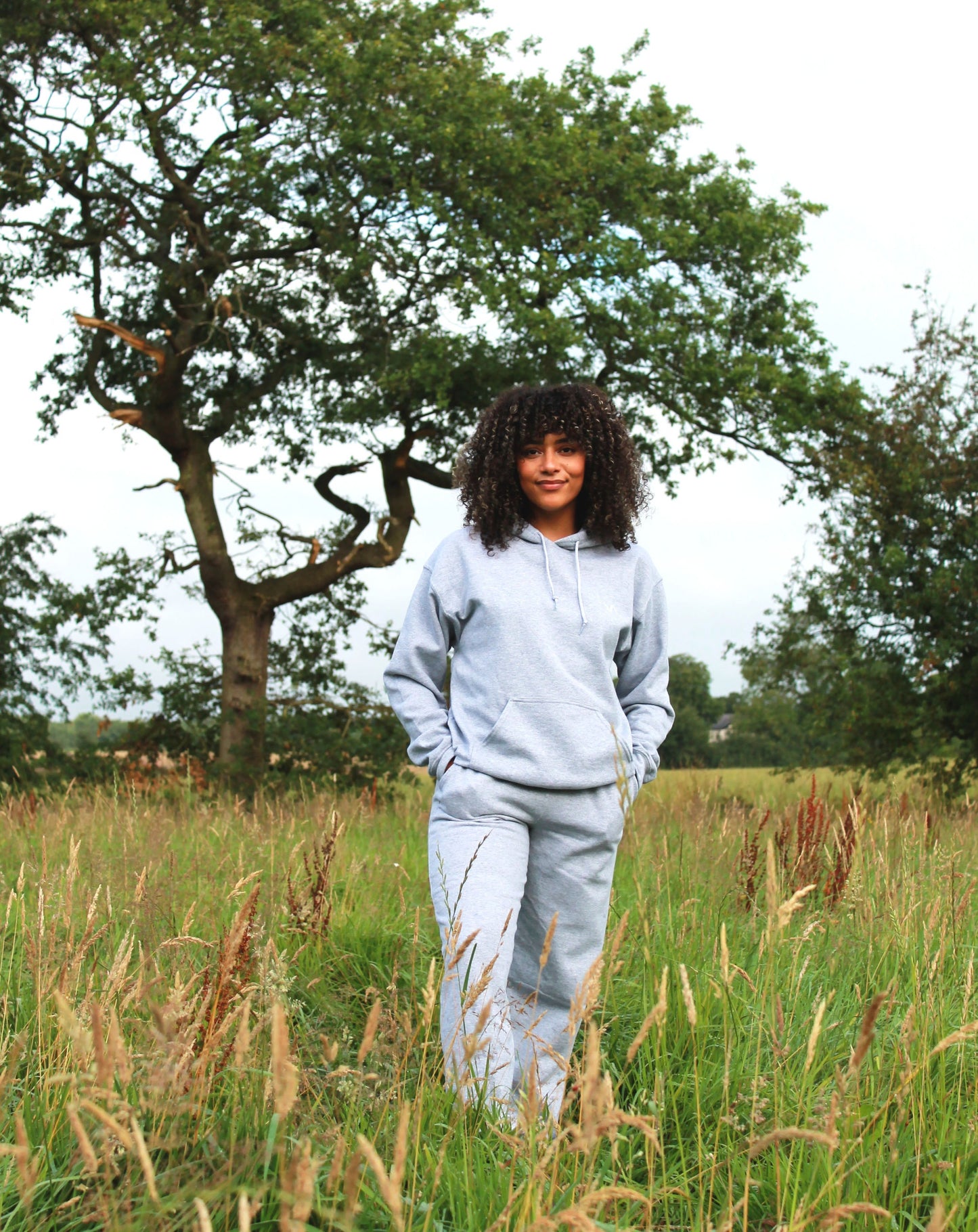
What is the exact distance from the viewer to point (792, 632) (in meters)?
12.4

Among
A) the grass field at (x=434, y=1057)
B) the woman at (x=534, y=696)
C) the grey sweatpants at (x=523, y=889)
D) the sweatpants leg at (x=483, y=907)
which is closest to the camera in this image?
the grass field at (x=434, y=1057)

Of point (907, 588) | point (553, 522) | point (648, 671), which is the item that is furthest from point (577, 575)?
point (907, 588)

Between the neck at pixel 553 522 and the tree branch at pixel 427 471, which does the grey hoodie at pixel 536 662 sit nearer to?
the neck at pixel 553 522

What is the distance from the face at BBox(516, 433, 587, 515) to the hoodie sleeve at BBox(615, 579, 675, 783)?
1.31 feet

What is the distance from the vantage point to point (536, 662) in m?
2.90

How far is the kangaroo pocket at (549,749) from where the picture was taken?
279 cm

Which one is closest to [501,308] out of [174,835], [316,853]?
[174,835]

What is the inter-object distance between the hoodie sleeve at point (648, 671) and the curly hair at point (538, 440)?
0.22 metres

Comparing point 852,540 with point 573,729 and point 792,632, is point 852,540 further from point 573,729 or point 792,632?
point 573,729

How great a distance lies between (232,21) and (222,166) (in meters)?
1.44

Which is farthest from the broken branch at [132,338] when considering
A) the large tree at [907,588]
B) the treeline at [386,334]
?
the large tree at [907,588]

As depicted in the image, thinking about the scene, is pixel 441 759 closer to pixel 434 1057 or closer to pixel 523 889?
pixel 523 889

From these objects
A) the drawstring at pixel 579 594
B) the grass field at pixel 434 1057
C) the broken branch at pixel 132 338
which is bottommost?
the grass field at pixel 434 1057

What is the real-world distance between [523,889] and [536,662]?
590 mm
